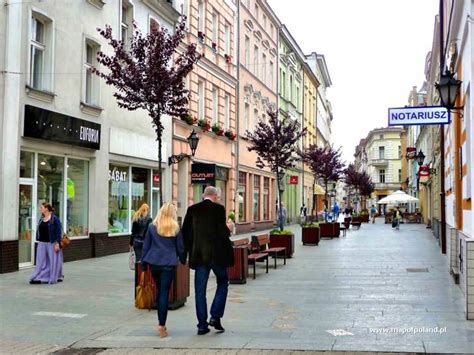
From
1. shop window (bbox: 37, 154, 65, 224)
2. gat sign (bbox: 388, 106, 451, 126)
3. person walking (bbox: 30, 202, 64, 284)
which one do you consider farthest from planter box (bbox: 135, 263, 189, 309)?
shop window (bbox: 37, 154, 65, 224)

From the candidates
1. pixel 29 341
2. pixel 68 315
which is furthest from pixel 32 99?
pixel 29 341

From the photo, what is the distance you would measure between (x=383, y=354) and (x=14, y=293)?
23.8 feet

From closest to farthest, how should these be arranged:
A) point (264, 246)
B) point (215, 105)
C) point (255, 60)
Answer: point (264, 246)
point (215, 105)
point (255, 60)

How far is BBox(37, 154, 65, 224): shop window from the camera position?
16.0m

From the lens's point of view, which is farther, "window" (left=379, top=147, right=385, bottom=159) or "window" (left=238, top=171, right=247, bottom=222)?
"window" (left=379, top=147, right=385, bottom=159)

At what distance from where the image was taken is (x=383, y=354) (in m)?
6.72

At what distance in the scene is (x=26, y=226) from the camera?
15234 millimetres

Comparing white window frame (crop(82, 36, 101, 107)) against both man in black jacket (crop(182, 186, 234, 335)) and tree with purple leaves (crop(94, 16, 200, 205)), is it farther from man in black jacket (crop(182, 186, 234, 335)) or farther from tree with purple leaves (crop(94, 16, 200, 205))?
man in black jacket (crop(182, 186, 234, 335))

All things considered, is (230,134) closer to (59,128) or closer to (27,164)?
(59,128)

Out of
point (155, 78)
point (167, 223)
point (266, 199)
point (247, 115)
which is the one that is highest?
point (247, 115)

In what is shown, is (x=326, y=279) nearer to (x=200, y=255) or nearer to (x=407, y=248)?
(x=200, y=255)

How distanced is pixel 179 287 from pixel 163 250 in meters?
2.11

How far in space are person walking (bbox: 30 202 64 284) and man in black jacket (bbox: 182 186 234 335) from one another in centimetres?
570

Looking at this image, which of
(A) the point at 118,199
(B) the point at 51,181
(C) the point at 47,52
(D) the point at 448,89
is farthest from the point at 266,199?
(D) the point at 448,89
